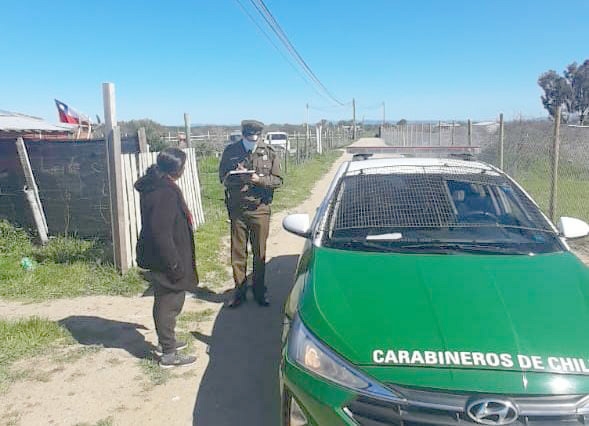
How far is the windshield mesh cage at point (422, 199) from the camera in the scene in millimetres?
3262

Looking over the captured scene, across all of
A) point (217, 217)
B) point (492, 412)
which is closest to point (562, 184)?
point (217, 217)

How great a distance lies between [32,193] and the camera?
6.65 m

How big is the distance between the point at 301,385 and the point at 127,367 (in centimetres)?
218

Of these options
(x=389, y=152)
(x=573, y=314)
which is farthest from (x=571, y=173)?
(x=573, y=314)

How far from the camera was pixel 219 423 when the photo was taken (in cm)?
304

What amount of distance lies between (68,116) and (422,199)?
15.6 m

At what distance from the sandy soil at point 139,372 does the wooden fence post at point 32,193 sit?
1724 mm

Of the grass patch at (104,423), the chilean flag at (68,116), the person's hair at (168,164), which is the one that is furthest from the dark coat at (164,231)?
the chilean flag at (68,116)

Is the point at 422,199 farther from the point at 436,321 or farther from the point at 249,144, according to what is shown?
the point at 249,144

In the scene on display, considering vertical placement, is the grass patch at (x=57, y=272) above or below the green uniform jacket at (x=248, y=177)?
below

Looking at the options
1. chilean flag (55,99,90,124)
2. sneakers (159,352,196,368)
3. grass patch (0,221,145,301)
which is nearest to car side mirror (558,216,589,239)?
sneakers (159,352,196,368)

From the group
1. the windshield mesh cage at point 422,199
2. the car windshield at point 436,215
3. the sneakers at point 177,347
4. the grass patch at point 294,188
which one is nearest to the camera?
the car windshield at point 436,215

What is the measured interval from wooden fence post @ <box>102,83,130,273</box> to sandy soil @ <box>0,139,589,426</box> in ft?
2.06

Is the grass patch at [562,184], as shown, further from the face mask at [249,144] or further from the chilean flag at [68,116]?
the chilean flag at [68,116]
